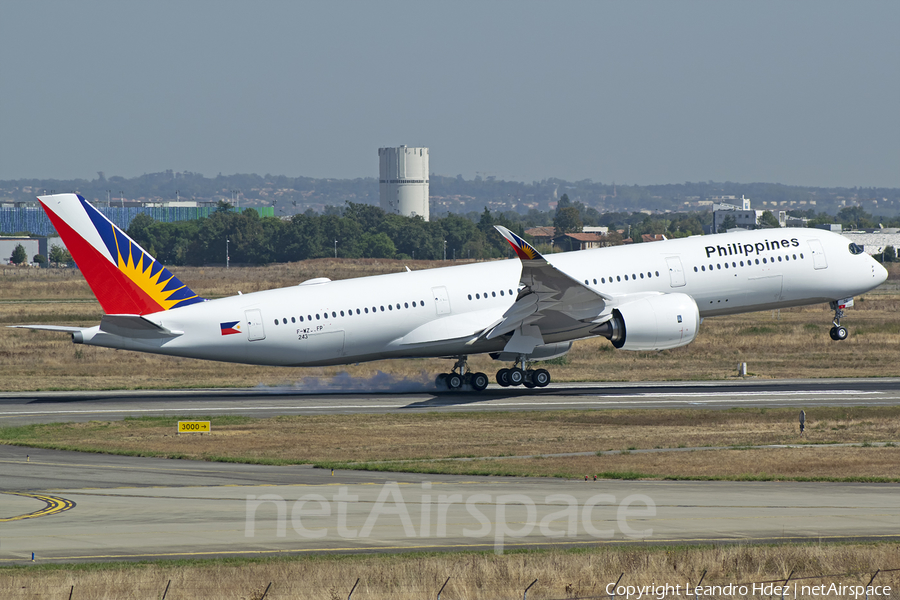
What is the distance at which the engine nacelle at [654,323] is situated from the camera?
46469 mm

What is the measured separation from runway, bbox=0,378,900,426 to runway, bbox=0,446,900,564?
1432 cm

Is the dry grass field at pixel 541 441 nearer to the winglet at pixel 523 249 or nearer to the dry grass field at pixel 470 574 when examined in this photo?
the winglet at pixel 523 249

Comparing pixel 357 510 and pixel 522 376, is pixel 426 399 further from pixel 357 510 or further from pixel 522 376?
pixel 357 510

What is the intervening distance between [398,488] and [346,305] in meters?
20.7

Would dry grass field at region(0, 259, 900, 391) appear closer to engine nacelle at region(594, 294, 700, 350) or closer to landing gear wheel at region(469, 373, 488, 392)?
landing gear wheel at region(469, 373, 488, 392)

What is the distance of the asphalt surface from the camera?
71.8ft

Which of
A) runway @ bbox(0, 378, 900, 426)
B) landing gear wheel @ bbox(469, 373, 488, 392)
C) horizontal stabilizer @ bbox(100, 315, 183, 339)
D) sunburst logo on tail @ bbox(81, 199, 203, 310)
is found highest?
sunburst logo on tail @ bbox(81, 199, 203, 310)

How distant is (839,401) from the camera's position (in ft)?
150

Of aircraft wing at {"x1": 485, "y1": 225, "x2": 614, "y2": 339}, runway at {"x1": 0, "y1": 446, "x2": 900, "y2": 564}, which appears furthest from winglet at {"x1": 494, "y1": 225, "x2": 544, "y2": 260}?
runway at {"x1": 0, "y1": 446, "x2": 900, "y2": 564}

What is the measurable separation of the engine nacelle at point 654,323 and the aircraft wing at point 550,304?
3.74 ft

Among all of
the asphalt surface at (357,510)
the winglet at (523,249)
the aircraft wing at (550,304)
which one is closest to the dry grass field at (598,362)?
the aircraft wing at (550,304)

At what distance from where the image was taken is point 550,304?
4744 centimetres

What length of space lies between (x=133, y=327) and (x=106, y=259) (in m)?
3.09

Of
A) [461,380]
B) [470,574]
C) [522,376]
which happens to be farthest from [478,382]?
[470,574]
